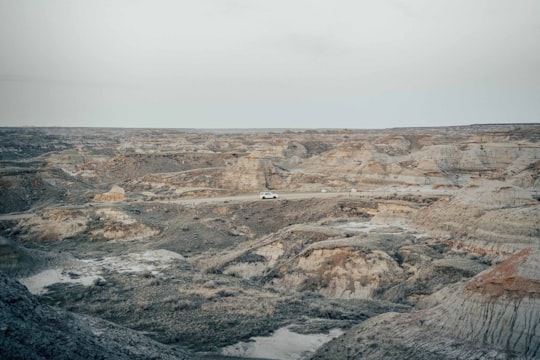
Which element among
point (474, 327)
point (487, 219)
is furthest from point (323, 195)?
point (474, 327)

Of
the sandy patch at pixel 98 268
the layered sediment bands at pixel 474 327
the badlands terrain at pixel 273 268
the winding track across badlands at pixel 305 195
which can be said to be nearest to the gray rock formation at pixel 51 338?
the badlands terrain at pixel 273 268

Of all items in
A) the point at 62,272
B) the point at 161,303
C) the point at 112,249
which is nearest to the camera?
the point at 161,303

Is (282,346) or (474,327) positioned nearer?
(474,327)

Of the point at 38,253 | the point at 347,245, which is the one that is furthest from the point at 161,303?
the point at 347,245

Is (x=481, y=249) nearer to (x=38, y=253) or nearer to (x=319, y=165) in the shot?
(x=38, y=253)

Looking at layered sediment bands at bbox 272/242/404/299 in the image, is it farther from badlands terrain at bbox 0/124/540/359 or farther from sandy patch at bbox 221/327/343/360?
sandy patch at bbox 221/327/343/360

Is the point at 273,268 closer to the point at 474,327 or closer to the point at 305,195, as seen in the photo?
the point at 474,327
